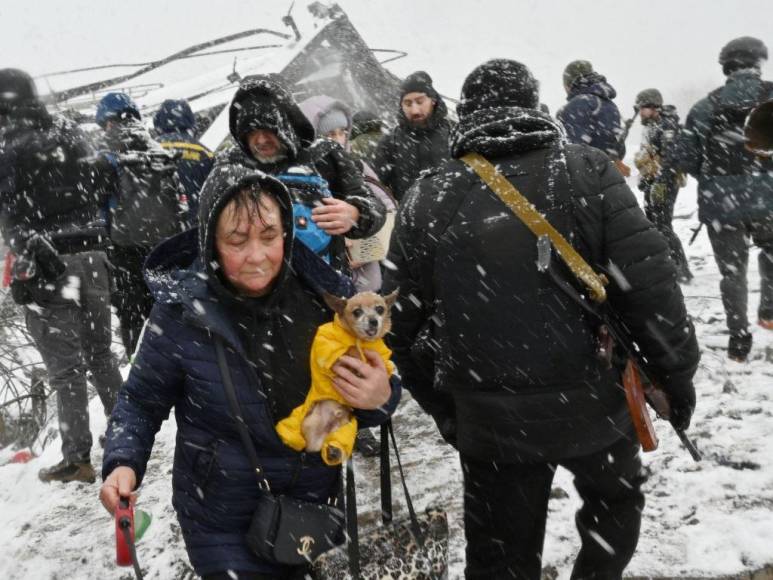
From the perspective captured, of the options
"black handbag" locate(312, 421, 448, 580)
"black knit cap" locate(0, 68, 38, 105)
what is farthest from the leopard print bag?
"black knit cap" locate(0, 68, 38, 105)

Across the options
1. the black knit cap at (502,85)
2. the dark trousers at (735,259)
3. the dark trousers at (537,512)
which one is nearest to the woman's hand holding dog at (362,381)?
the dark trousers at (537,512)

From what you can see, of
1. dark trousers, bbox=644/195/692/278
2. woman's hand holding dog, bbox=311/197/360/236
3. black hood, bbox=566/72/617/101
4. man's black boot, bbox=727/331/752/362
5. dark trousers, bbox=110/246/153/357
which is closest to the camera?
woman's hand holding dog, bbox=311/197/360/236

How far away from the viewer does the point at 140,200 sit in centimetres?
469

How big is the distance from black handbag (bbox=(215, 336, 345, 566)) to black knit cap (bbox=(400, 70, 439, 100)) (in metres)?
3.98

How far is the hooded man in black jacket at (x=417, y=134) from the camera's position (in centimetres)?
524

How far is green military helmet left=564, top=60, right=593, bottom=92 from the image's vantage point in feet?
18.7

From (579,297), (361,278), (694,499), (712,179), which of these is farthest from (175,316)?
(712,179)

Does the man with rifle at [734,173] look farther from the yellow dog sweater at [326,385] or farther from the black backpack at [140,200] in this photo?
the black backpack at [140,200]

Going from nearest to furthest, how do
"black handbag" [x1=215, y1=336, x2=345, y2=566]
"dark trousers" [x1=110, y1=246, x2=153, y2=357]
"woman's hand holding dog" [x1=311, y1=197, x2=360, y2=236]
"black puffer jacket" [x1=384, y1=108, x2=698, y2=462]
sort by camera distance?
"black handbag" [x1=215, y1=336, x2=345, y2=566]
"black puffer jacket" [x1=384, y1=108, x2=698, y2=462]
"woman's hand holding dog" [x1=311, y1=197, x2=360, y2=236]
"dark trousers" [x1=110, y1=246, x2=153, y2=357]

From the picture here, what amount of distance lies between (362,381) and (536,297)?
624 mm

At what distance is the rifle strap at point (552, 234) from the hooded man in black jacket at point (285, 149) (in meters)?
1.12

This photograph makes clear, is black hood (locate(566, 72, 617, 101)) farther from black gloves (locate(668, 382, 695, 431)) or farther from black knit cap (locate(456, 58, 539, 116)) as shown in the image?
black gloves (locate(668, 382, 695, 431))

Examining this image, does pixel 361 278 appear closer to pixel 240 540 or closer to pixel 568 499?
pixel 568 499

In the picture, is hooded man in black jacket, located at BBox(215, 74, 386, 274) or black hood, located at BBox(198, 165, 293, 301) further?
hooded man in black jacket, located at BBox(215, 74, 386, 274)
